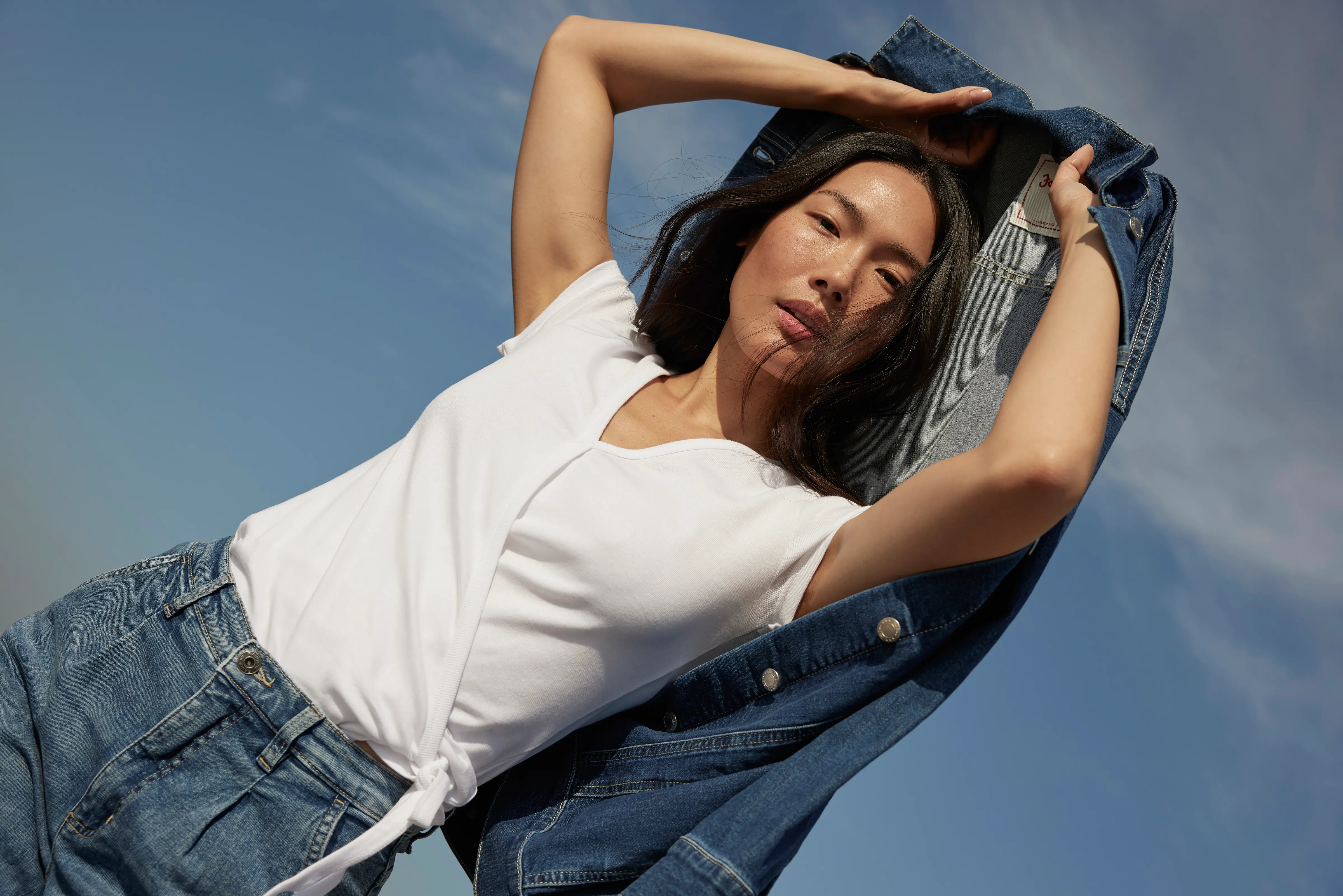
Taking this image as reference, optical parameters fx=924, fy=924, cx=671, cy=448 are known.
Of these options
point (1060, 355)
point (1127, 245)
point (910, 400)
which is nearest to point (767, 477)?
point (910, 400)

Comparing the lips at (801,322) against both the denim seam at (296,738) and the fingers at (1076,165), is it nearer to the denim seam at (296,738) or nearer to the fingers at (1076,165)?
the fingers at (1076,165)

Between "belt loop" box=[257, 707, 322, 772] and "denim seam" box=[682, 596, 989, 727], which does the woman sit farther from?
"denim seam" box=[682, 596, 989, 727]

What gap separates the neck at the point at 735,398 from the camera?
9.18 ft

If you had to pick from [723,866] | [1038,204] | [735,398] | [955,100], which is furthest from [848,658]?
[955,100]

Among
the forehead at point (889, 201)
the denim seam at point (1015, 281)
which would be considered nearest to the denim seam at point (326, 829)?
the forehead at point (889, 201)

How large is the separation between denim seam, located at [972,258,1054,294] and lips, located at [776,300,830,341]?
1.98ft

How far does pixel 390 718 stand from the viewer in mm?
1985

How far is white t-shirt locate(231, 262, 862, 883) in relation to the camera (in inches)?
79.4

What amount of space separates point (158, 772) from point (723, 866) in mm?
1176

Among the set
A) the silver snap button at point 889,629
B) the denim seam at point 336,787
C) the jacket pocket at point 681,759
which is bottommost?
the jacket pocket at point 681,759

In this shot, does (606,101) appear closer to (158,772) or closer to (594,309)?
(594,309)

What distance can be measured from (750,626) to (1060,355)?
994mm

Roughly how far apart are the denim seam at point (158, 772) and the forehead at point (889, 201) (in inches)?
82.3

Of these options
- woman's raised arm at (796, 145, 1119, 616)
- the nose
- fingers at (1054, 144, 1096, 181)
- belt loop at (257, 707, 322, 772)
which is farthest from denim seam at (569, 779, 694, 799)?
fingers at (1054, 144, 1096, 181)
